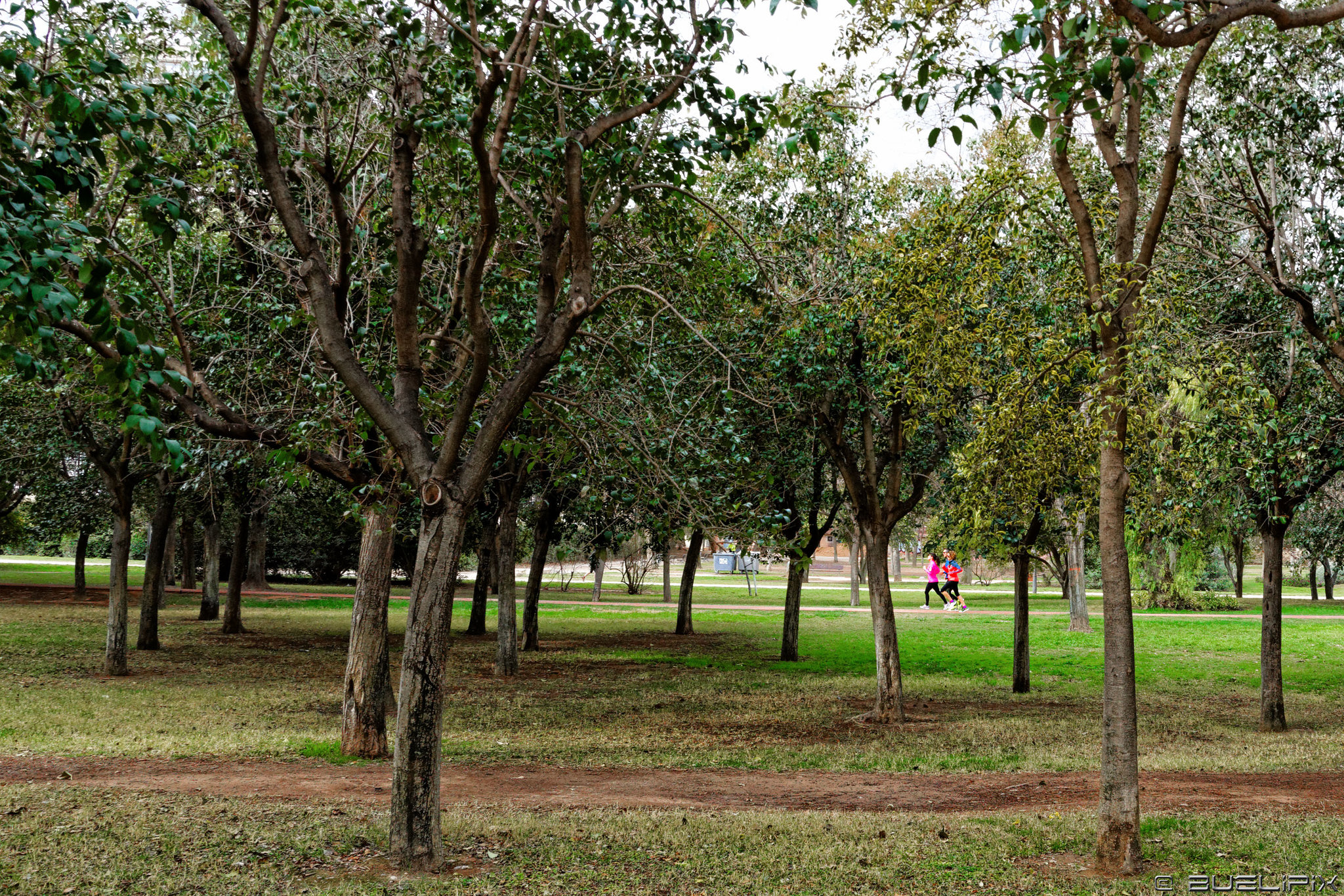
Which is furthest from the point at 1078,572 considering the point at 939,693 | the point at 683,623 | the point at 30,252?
the point at 30,252

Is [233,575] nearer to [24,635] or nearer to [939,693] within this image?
[24,635]

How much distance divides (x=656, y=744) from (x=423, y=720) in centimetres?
633

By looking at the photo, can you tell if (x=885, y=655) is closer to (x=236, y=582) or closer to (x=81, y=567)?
(x=236, y=582)

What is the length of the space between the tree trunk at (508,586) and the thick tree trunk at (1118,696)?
1323cm

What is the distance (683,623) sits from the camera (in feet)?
96.8

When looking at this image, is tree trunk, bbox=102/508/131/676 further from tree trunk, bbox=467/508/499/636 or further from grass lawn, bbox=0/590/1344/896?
tree trunk, bbox=467/508/499/636

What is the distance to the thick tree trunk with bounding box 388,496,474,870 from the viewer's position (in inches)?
269

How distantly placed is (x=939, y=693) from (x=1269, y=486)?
24.8 feet

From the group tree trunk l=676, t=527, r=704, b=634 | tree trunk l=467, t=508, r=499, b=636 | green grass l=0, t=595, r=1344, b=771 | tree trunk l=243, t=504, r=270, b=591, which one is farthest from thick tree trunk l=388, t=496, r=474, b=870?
tree trunk l=243, t=504, r=270, b=591

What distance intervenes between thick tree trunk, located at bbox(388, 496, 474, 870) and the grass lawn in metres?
0.33

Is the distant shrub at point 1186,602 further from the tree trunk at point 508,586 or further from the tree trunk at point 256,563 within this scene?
the tree trunk at point 256,563

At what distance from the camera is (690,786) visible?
1029 centimetres

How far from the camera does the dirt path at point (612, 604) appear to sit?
1384 inches

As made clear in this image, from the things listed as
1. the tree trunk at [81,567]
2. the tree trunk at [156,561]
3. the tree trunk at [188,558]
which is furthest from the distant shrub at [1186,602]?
the tree trunk at [81,567]
